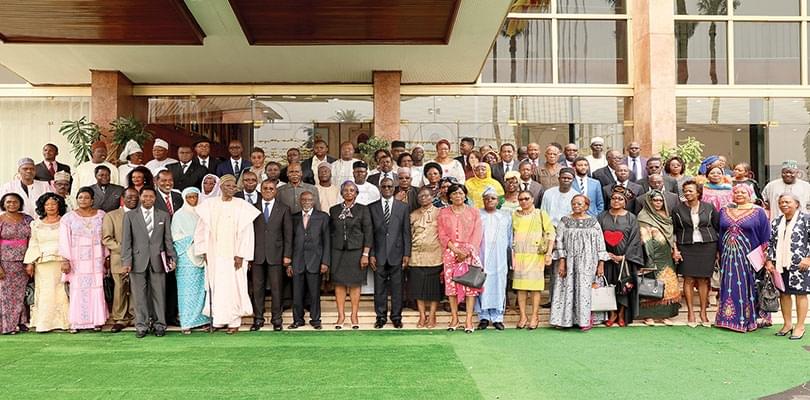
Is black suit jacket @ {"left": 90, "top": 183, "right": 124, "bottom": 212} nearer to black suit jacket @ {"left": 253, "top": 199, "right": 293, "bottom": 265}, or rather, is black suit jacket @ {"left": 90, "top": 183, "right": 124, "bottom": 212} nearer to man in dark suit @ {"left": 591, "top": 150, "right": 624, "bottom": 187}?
black suit jacket @ {"left": 253, "top": 199, "right": 293, "bottom": 265}

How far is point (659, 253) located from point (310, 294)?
449 centimetres

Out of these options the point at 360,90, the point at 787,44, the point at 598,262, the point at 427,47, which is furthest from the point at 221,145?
the point at 787,44

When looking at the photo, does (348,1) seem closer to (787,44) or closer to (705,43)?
(705,43)

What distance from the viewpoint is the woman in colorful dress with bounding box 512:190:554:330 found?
8.52 m

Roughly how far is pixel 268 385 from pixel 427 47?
6783 millimetres

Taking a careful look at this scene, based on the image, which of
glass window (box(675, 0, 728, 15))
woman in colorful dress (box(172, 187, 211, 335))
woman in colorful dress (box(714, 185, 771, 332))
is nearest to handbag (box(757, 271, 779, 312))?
woman in colorful dress (box(714, 185, 771, 332))

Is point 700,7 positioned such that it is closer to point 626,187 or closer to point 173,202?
point 626,187

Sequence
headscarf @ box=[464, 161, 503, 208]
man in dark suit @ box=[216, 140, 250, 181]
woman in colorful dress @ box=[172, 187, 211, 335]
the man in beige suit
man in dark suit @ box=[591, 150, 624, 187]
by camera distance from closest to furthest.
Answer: woman in colorful dress @ box=[172, 187, 211, 335] < the man in beige suit < headscarf @ box=[464, 161, 503, 208] < man in dark suit @ box=[591, 150, 624, 187] < man in dark suit @ box=[216, 140, 250, 181]

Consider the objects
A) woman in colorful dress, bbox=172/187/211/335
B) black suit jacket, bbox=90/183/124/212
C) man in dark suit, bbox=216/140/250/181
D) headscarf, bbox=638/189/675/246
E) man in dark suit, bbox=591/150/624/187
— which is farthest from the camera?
man in dark suit, bbox=216/140/250/181

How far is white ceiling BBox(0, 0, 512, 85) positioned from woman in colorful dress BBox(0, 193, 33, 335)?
3.24 m

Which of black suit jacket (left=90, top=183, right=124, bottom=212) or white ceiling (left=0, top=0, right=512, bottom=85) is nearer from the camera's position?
black suit jacket (left=90, top=183, right=124, bottom=212)

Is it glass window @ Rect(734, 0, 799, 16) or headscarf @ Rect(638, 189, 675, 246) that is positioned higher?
glass window @ Rect(734, 0, 799, 16)

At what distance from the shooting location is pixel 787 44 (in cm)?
1431

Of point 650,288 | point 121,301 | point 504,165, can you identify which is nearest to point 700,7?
point 504,165
